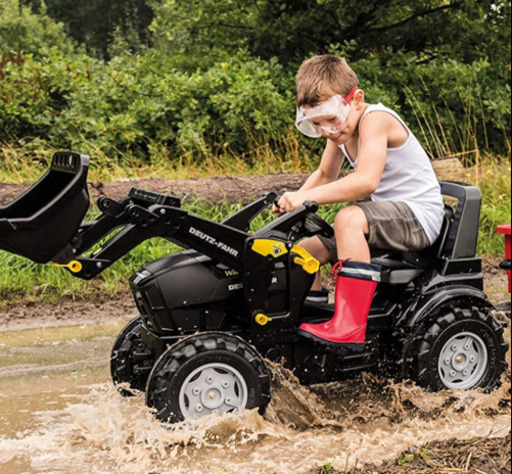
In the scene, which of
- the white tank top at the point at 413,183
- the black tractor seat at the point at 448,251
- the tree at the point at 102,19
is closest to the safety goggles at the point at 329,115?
the white tank top at the point at 413,183

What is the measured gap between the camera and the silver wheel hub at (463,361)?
3689 millimetres

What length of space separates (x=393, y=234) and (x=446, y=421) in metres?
0.87

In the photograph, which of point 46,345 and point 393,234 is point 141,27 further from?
point 393,234

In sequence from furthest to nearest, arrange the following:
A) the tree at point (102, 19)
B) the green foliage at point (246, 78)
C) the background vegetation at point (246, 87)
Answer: the tree at point (102, 19)
the green foliage at point (246, 78)
the background vegetation at point (246, 87)

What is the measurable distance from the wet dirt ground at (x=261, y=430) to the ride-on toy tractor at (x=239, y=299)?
10 centimetres

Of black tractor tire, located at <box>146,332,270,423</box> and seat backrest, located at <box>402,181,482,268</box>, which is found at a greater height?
seat backrest, located at <box>402,181,482,268</box>

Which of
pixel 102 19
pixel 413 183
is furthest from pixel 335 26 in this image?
pixel 413 183

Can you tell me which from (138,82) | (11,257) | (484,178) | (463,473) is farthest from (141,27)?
(463,473)

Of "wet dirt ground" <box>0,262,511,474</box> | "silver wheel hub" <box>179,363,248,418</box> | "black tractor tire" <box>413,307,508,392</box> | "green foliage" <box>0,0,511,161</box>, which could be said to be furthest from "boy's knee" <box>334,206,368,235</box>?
"green foliage" <box>0,0,511,161</box>

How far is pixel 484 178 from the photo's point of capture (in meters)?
8.07

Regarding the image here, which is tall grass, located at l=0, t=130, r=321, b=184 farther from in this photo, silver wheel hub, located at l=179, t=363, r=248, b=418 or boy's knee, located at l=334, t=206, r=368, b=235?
silver wheel hub, located at l=179, t=363, r=248, b=418

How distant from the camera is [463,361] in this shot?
373 cm

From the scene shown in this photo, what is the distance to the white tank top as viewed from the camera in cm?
366

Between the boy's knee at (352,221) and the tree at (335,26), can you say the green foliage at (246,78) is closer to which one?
the tree at (335,26)
